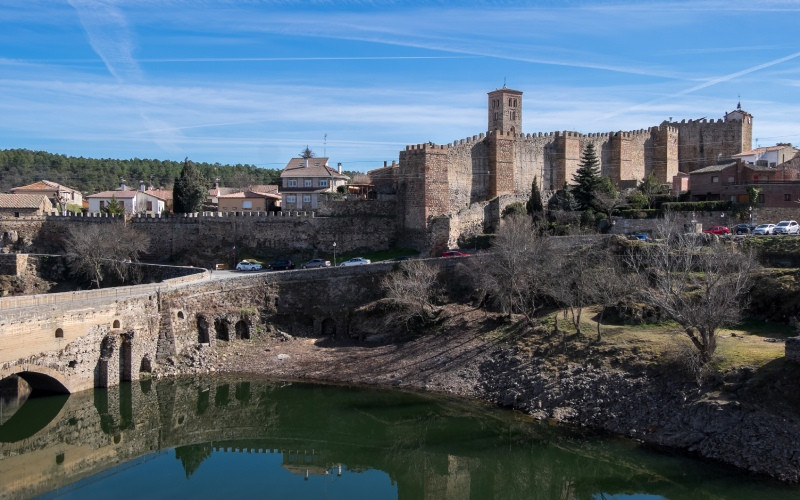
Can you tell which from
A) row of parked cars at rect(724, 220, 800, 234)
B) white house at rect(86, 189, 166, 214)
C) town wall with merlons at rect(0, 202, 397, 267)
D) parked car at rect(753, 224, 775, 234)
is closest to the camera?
parked car at rect(753, 224, 775, 234)

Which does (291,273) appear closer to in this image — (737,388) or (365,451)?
(365,451)

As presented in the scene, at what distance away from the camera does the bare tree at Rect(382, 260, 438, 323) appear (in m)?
41.8

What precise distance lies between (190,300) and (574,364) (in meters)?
20.4

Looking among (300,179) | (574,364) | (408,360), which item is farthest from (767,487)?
(300,179)

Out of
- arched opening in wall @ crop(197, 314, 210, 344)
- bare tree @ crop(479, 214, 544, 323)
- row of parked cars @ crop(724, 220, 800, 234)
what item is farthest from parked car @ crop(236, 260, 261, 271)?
row of parked cars @ crop(724, 220, 800, 234)

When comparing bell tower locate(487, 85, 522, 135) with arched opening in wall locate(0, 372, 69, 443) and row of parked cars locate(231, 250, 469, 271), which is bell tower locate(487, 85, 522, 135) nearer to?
row of parked cars locate(231, 250, 469, 271)

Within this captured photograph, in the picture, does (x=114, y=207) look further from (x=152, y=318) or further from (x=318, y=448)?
(x=318, y=448)

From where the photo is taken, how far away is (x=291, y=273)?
45344 mm

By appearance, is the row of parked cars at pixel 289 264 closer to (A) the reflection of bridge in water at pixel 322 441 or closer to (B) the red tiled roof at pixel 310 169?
(B) the red tiled roof at pixel 310 169

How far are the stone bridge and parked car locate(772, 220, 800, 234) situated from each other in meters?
23.5

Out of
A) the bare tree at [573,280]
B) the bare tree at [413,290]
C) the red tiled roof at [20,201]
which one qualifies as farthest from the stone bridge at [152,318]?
the red tiled roof at [20,201]

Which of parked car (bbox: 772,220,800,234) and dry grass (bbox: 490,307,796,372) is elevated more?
parked car (bbox: 772,220,800,234)

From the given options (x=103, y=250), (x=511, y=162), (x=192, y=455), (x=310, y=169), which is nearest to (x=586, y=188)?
(x=511, y=162)

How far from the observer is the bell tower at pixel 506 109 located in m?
63.9
